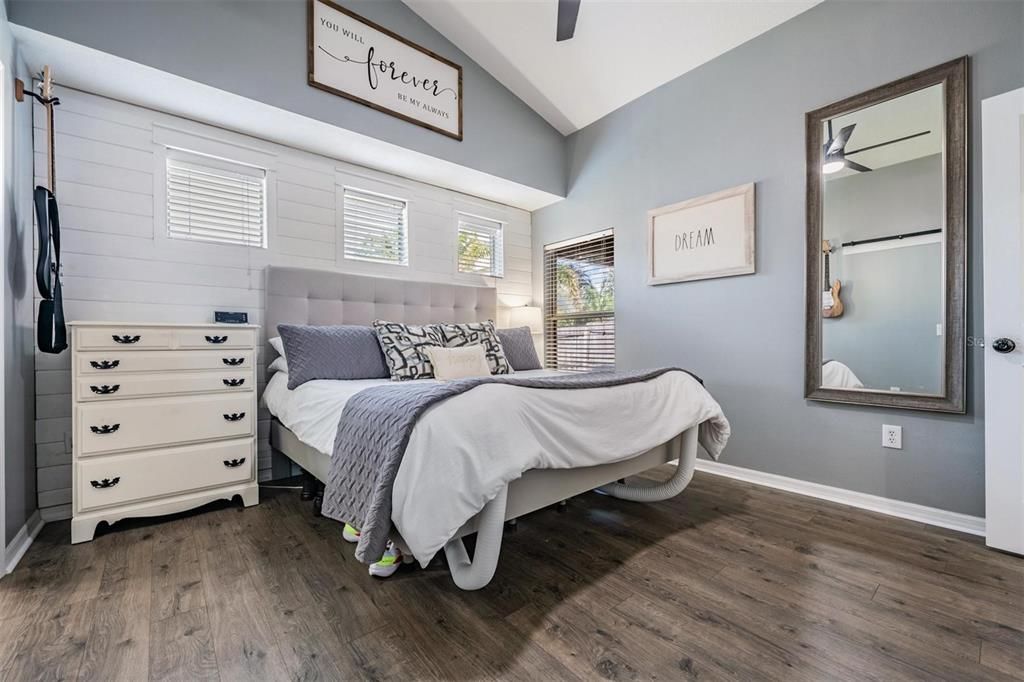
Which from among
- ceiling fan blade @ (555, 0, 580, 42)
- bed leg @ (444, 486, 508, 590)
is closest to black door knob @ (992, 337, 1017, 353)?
bed leg @ (444, 486, 508, 590)

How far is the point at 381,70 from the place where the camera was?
10.0ft

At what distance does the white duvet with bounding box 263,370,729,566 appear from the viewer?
1.35 m

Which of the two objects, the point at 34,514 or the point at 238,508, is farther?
the point at 238,508

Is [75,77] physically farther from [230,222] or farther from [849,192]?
[849,192]

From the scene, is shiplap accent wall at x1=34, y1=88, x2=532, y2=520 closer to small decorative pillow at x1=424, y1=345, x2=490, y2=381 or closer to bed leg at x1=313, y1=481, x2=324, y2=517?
bed leg at x1=313, y1=481, x2=324, y2=517

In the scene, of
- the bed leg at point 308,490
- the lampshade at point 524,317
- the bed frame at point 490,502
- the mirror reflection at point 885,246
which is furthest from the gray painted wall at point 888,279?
the bed leg at point 308,490

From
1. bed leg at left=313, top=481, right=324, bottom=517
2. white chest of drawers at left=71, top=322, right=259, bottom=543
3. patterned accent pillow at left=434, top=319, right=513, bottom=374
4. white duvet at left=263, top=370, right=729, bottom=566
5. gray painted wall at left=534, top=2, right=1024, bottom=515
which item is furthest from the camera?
patterned accent pillow at left=434, top=319, right=513, bottom=374

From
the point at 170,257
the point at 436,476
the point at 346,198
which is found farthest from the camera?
the point at 346,198

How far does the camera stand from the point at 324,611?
149cm

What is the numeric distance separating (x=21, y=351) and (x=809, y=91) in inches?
172

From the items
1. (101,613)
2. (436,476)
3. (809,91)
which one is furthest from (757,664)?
(809,91)

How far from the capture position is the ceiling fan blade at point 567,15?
209 cm

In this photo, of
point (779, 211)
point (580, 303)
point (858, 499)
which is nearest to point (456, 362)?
point (580, 303)

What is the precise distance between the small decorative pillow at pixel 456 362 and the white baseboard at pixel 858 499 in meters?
1.77
